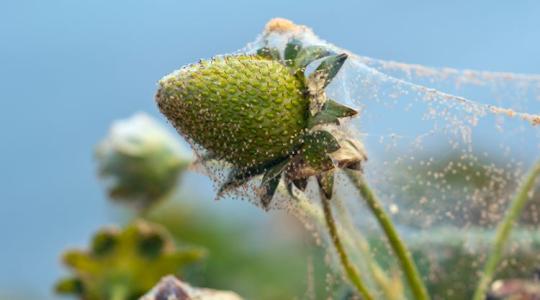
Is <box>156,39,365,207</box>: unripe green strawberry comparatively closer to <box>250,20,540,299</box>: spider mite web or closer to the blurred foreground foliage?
<box>250,20,540,299</box>: spider mite web

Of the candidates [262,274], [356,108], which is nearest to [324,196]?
[356,108]

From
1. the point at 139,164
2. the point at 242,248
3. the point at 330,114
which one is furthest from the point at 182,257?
the point at 242,248

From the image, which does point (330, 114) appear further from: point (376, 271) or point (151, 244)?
point (151, 244)

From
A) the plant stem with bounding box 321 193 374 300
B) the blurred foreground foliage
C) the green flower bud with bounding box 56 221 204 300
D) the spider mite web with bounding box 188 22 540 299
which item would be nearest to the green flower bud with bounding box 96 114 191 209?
the green flower bud with bounding box 56 221 204 300

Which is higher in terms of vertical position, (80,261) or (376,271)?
(80,261)

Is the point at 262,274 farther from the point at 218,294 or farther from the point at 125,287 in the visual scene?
the point at 218,294

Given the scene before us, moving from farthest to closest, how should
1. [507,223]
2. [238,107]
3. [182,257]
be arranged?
[182,257] → [507,223] → [238,107]

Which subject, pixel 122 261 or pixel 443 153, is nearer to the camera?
pixel 443 153
